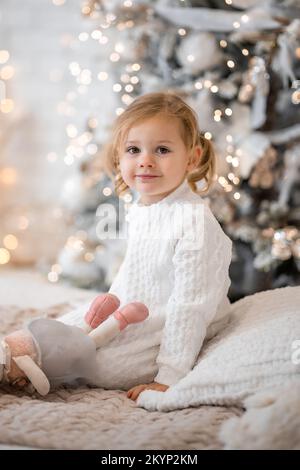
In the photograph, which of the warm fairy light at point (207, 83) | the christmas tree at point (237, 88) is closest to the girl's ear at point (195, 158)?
the christmas tree at point (237, 88)

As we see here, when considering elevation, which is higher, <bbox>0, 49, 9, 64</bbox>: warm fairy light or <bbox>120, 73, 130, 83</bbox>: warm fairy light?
<bbox>0, 49, 9, 64</bbox>: warm fairy light

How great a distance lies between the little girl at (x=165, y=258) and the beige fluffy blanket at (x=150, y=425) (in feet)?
0.33

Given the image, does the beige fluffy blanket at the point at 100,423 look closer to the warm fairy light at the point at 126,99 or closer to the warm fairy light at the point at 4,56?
the warm fairy light at the point at 126,99

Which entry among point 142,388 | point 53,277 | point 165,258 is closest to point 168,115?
point 165,258

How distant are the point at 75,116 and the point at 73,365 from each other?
1.76 meters

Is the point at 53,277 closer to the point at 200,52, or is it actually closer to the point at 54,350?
the point at 200,52

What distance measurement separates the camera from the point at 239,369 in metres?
1.08

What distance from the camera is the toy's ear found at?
43.1 inches

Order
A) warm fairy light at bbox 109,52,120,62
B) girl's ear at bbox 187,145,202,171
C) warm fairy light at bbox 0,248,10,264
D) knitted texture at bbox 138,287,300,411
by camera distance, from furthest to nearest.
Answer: warm fairy light at bbox 0,248,10,264
warm fairy light at bbox 109,52,120,62
girl's ear at bbox 187,145,202,171
knitted texture at bbox 138,287,300,411

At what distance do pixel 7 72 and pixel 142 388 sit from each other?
2069mm

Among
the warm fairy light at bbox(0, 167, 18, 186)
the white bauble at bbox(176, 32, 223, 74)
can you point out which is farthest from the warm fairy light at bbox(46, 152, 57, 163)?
the white bauble at bbox(176, 32, 223, 74)

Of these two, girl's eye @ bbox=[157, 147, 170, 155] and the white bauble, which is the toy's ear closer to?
girl's eye @ bbox=[157, 147, 170, 155]

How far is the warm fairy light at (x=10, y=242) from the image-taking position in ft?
9.05

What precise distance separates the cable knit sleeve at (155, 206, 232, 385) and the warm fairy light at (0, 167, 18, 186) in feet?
5.99
